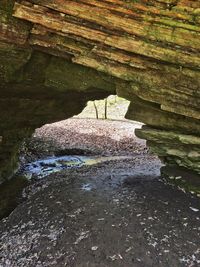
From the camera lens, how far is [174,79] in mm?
12594

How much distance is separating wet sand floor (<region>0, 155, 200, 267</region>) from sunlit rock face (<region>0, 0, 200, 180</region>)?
2.54 meters

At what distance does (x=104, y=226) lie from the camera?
12453mm

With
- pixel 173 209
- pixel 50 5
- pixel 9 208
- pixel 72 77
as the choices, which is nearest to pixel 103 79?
pixel 72 77

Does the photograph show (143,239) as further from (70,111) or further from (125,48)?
(70,111)

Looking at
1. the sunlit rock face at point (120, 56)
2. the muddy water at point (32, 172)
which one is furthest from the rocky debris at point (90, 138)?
the sunlit rock face at point (120, 56)

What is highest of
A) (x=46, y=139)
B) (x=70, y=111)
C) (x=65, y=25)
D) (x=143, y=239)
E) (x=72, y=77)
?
(x=65, y=25)

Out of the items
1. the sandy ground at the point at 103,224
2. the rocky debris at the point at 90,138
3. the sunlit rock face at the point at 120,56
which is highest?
the sunlit rock face at the point at 120,56

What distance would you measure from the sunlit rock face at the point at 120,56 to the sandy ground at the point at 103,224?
2.58 meters

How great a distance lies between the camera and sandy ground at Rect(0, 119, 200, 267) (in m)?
11.2

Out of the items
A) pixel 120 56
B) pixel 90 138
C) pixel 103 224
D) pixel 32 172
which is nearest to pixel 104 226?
pixel 103 224

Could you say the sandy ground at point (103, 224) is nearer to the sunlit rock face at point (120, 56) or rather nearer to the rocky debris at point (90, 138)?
the sunlit rock face at point (120, 56)

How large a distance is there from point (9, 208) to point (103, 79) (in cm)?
683

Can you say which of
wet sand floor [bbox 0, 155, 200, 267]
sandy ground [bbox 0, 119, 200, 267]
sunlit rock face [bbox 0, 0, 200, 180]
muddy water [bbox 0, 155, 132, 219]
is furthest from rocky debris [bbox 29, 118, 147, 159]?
sunlit rock face [bbox 0, 0, 200, 180]

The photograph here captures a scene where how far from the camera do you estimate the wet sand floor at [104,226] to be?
36.8 ft
